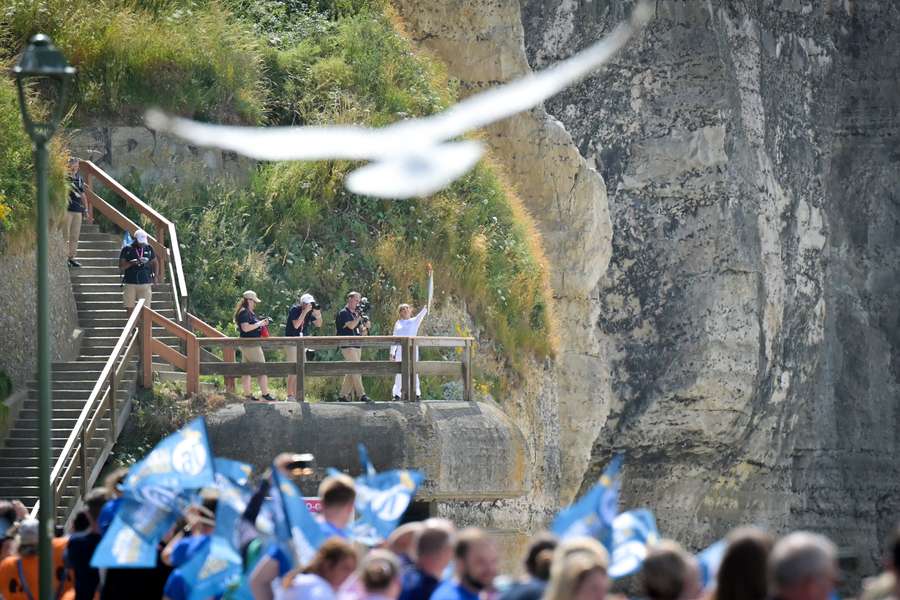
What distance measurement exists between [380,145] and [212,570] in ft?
61.6

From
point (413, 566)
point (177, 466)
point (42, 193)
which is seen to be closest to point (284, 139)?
point (42, 193)

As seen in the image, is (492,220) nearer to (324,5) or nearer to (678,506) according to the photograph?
(324,5)

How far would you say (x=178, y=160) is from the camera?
86.8 feet

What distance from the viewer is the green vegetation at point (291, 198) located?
26.3m

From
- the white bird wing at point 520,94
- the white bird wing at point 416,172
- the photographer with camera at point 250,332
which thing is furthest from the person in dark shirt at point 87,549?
the white bird wing at point 520,94

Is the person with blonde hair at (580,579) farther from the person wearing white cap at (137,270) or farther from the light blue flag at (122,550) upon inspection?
the person wearing white cap at (137,270)

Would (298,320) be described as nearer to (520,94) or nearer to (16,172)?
(16,172)

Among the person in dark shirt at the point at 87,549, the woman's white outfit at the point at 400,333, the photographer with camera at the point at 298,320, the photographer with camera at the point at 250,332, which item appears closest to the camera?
the person in dark shirt at the point at 87,549

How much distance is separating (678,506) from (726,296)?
457 centimetres

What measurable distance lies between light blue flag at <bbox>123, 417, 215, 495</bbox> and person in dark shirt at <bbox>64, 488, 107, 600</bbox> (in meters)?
0.26

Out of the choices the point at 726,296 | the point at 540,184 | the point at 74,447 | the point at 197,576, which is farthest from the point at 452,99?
the point at 197,576

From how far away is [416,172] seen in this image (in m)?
29.0

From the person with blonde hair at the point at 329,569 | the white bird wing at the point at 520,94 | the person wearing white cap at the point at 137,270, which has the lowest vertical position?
the person with blonde hair at the point at 329,569

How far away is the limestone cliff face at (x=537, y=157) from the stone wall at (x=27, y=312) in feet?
41.1
